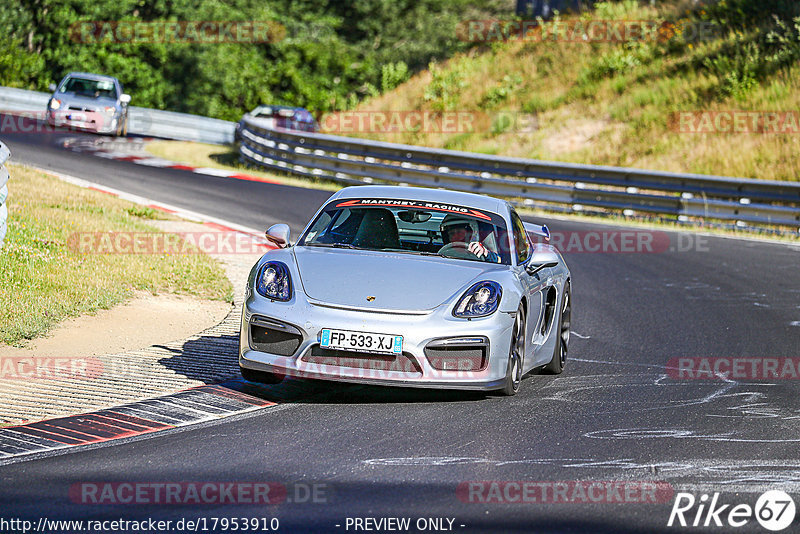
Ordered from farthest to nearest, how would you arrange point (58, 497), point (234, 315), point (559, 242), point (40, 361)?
point (559, 242)
point (234, 315)
point (40, 361)
point (58, 497)

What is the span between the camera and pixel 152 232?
14.6 m

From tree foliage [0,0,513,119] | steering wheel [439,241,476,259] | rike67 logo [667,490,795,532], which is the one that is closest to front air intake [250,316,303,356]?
steering wheel [439,241,476,259]

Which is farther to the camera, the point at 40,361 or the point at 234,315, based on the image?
the point at 234,315

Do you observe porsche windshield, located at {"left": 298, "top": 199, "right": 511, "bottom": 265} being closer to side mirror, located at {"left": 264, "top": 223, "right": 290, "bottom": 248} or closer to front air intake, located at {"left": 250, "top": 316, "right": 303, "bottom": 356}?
side mirror, located at {"left": 264, "top": 223, "right": 290, "bottom": 248}

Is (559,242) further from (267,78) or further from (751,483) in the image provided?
(267,78)

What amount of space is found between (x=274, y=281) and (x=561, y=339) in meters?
2.58

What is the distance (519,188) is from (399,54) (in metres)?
38.8

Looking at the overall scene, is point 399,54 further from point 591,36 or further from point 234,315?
point 234,315

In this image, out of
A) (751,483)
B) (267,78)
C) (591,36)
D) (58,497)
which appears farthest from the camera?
(267,78)

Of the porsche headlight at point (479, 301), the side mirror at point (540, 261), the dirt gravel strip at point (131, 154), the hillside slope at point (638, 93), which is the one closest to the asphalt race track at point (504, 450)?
the porsche headlight at point (479, 301)

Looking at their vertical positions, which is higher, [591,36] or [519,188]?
[591,36]

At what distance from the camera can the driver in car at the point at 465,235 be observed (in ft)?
27.0

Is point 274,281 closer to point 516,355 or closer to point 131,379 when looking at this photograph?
point 131,379

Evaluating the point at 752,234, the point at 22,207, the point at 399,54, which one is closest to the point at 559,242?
the point at 752,234
